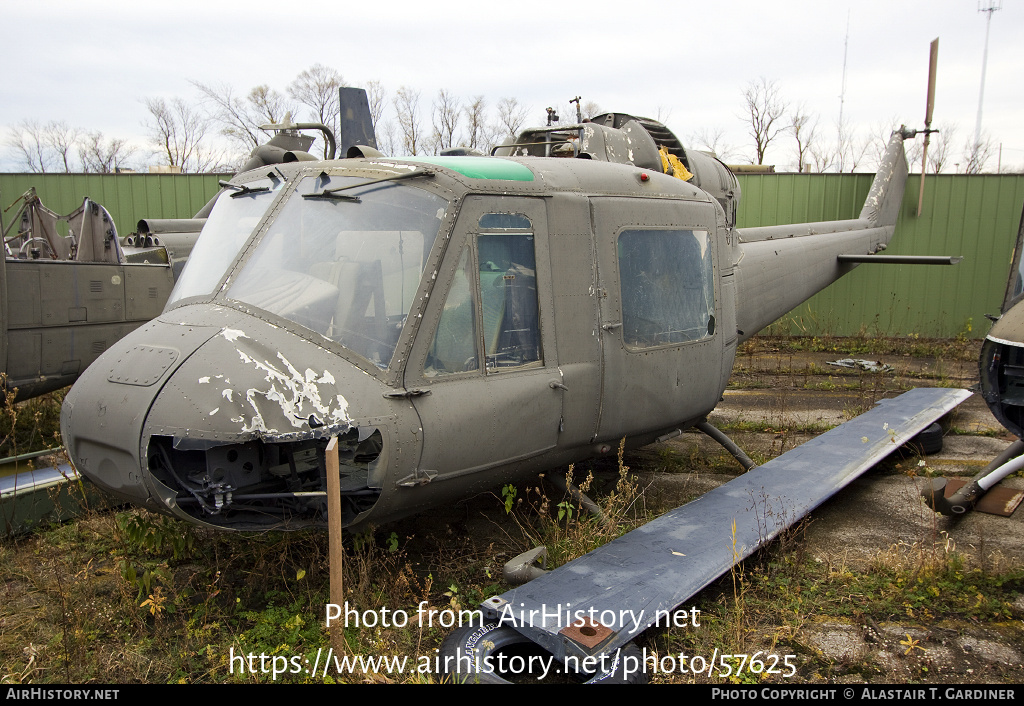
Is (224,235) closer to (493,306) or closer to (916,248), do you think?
(493,306)

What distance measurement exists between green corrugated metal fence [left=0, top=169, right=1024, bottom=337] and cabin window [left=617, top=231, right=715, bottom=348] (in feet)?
29.4

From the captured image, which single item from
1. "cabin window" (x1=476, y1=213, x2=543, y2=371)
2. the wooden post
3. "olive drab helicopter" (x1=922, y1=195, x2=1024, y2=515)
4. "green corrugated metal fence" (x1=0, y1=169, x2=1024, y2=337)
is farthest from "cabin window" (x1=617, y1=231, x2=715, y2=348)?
"green corrugated metal fence" (x1=0, y1=169, x2=1024, y2=337)

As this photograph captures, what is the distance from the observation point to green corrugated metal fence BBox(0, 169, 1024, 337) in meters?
12.6

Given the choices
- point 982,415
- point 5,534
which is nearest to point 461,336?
point 5,534

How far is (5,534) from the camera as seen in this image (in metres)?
4.38

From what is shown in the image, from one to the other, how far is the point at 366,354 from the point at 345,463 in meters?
0.53

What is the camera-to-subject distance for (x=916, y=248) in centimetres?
1294

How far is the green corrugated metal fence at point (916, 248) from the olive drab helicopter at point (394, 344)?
979 centimetres

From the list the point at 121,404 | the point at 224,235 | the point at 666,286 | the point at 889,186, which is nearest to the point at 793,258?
the point at 666,286

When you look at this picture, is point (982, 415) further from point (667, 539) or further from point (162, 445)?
point (162, 445)

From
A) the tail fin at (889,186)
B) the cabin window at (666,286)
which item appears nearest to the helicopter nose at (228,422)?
the cabin window at (666,286)

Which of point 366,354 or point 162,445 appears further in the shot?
point 366,354

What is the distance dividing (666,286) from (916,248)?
35.2 ft
